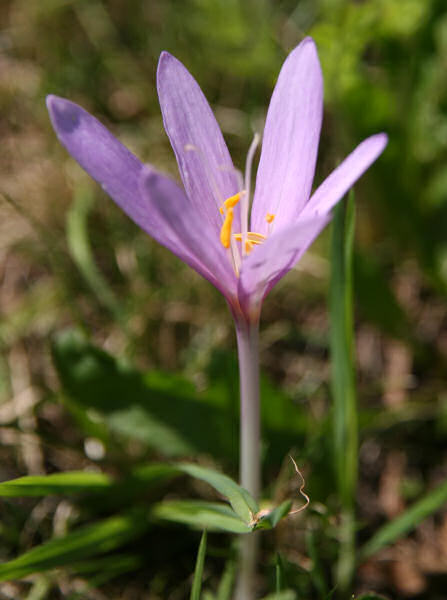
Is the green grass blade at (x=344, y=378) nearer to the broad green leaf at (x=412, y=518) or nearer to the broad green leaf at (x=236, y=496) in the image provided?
the broad green leaf at (x=412, y=518)

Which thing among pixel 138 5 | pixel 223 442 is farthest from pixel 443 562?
pixel 138 5

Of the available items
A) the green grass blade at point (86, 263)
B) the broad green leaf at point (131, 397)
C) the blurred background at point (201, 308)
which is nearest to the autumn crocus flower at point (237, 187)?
the broad green leaf at point (131, 397)

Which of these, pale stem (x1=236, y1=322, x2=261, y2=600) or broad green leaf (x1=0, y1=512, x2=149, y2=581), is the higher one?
pale stem (x1=236, y1=322, x2=261, y2=600)

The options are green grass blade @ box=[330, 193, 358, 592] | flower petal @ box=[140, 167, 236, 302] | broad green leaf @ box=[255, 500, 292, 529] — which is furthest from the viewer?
green grass blade @ box=[330, 193, 358, 592]

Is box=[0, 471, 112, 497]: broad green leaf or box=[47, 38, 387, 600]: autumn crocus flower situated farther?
box=[0, 471, 112, 497]: broad green leaf

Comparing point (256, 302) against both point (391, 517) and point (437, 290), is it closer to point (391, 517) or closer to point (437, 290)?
point (391, 517)

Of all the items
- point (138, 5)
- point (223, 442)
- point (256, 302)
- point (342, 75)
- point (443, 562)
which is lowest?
point (443, 562)

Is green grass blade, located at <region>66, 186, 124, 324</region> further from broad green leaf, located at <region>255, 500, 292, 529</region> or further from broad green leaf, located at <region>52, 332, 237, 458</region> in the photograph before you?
broad green leaf, located at <region>255, 500, 292, 529</region>

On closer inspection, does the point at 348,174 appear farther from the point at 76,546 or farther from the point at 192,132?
the point at 76,546

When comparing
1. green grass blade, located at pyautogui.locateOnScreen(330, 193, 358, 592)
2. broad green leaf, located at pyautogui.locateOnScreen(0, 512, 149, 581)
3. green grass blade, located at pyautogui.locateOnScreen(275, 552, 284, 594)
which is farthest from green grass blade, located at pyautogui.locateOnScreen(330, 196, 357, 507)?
broad green leaf, located at pyautogui.locateOnScreen(0, 512, 149, 581)
